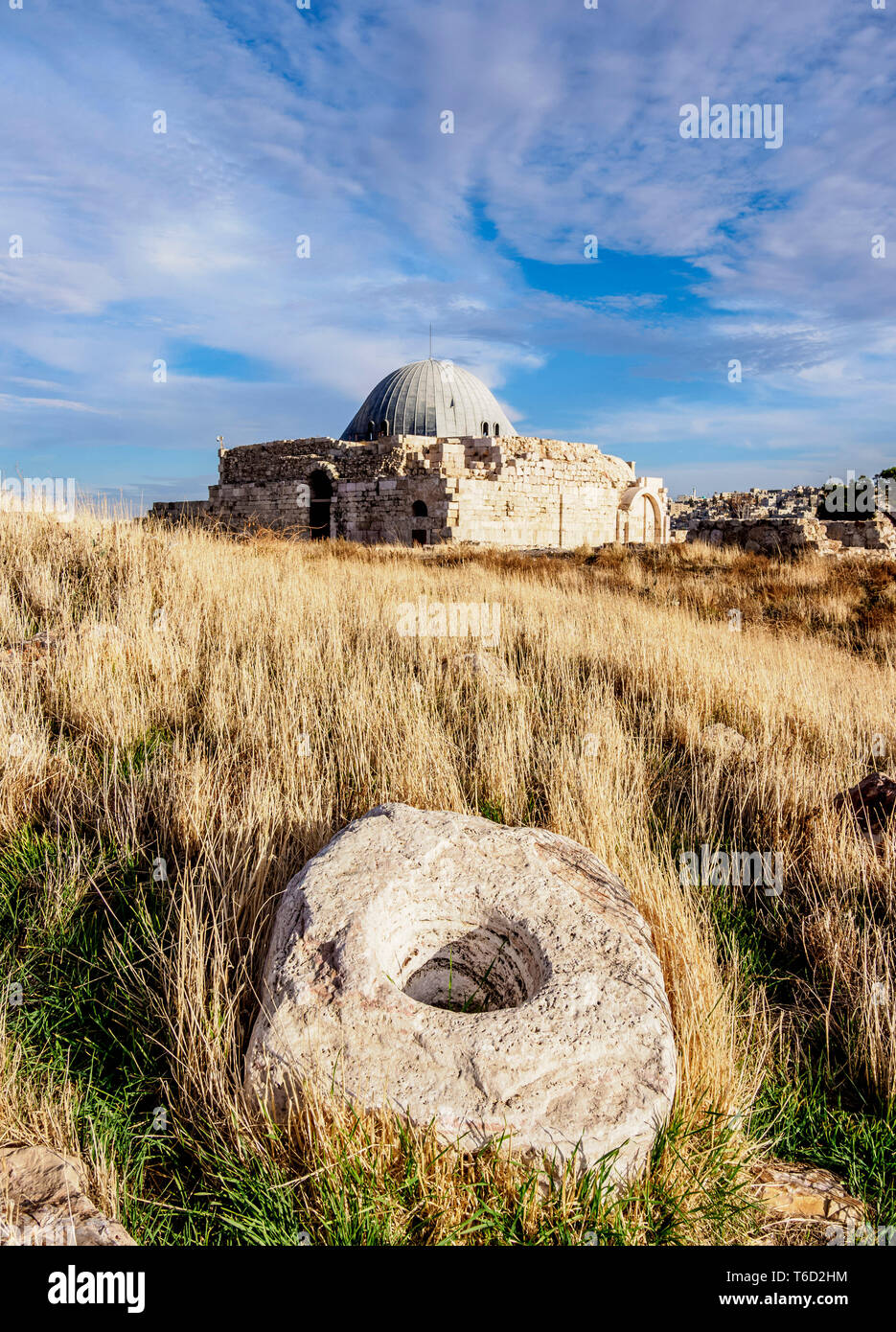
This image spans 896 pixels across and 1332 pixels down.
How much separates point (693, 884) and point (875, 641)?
673 centimetres

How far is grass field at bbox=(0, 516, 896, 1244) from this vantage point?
171 cm

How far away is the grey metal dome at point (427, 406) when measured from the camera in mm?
29031

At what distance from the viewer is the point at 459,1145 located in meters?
1.61

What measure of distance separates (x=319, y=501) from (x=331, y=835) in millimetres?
21551

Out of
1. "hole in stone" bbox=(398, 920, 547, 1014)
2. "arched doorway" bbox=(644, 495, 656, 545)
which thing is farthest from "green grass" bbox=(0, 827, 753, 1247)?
"arched doorway" bbox=(644, 495, 656, 545)

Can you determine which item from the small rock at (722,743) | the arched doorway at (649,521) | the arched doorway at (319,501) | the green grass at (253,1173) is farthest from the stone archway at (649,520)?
the green grass at (253,1173)

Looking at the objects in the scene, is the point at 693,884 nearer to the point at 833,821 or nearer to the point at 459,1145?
the point at 833,821

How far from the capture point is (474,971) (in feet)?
7.70

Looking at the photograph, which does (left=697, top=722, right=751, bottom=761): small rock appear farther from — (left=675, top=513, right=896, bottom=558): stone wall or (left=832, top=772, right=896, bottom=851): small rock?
(left=675, top=513, right=896, bottom=558): stone wall

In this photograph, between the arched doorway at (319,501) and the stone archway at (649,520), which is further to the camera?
the stone archway at (649,520)

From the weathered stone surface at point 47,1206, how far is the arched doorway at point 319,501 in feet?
73.1

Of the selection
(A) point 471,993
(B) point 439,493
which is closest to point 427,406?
(B) point 439,493

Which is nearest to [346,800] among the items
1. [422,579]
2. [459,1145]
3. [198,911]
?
[198,911]

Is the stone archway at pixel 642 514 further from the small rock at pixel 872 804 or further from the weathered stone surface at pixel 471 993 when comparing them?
the weathered stone surface at pixel 471 993
